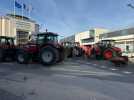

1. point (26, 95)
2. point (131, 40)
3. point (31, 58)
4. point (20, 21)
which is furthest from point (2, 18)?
point (26, 95)

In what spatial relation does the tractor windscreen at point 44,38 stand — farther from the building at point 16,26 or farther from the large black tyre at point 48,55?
the building at point 16,26

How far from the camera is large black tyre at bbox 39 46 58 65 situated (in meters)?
13.1

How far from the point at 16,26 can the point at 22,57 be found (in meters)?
20.8

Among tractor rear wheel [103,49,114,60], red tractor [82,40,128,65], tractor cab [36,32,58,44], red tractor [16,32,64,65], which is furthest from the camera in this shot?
tractor rear wheel [103,49,114,60]

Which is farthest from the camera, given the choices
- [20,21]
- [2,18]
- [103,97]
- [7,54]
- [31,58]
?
[20,21]

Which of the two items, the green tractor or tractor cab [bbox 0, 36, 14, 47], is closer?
the green tractor

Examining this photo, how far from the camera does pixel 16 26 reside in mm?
34031

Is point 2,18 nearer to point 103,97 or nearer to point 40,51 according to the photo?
point 40,51

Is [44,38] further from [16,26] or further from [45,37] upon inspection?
[16,26]

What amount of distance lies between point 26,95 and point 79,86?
2015mm

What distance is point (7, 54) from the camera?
16.1 meters

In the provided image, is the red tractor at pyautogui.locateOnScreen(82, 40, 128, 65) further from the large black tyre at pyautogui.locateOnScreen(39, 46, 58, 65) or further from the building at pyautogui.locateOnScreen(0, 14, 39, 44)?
the building at pyautogui.locateOnScreen(0, 14, 39, 44)

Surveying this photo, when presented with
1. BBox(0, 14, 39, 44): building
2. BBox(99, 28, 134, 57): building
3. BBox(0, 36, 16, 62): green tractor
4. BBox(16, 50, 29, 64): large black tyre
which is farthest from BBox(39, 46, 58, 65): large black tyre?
BBox(99, 28, 134, 57): building

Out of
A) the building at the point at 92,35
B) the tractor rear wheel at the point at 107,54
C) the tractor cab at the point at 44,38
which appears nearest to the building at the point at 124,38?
the building at the point at 92,35
